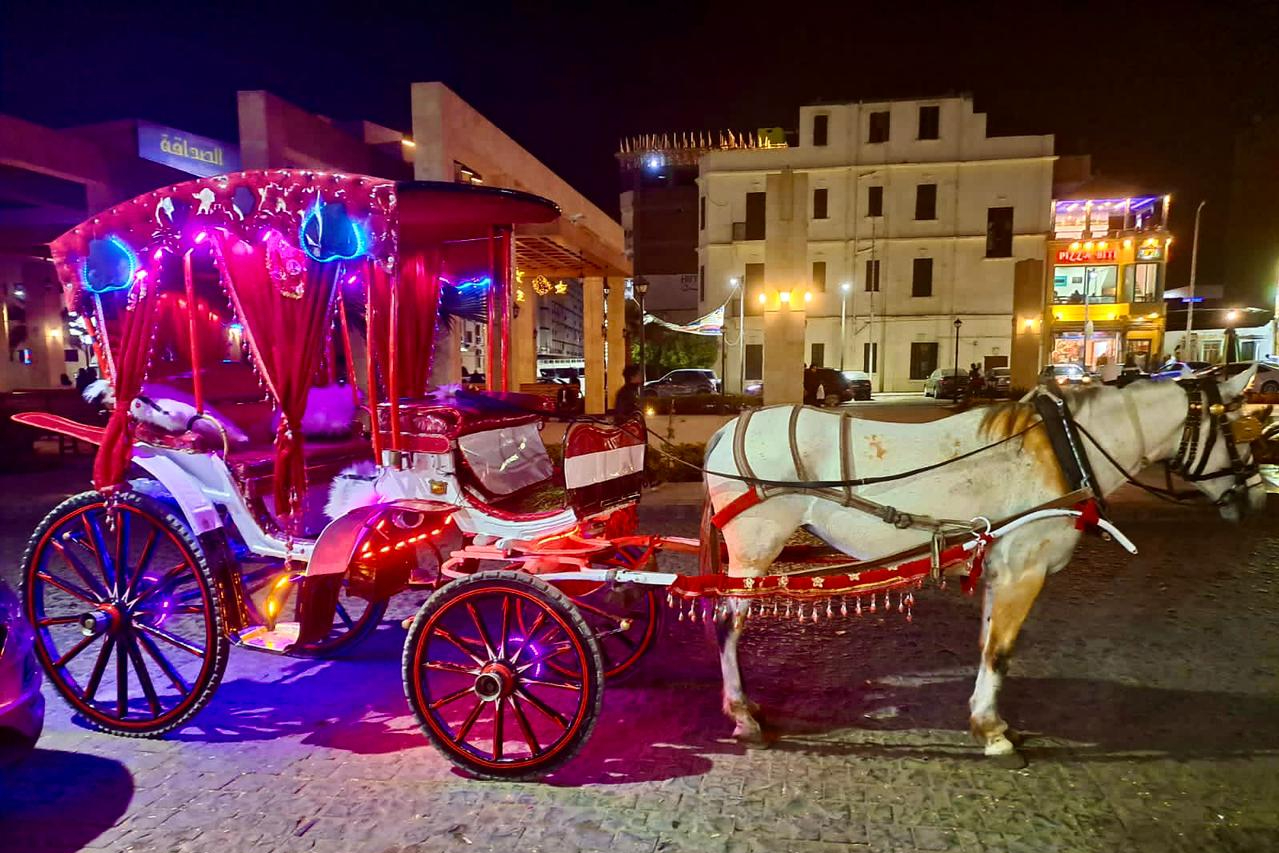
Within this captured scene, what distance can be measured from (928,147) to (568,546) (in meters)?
37.0

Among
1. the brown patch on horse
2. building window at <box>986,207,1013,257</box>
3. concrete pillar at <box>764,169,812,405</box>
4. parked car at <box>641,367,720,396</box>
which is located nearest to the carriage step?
the brown patch on horse

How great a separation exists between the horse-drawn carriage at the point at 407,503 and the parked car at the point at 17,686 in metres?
0.55

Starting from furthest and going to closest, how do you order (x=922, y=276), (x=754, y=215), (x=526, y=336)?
(x=754, y=215) < (x=922, y=276) < (x=526, y=336)

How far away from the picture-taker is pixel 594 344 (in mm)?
19000

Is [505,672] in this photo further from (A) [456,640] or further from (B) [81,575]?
(B) [81,575]

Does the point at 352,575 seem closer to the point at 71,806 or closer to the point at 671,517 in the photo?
the point at 71,806

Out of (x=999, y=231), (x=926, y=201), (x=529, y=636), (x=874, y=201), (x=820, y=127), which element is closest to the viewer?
(x=529, y=636)

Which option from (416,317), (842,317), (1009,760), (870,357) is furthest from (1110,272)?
(416,317)

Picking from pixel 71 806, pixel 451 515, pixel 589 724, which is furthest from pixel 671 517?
pixel 71 806

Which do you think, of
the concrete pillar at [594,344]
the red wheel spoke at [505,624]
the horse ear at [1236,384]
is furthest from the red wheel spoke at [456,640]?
the concrete pillar at [594,344]

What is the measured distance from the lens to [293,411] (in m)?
3.69

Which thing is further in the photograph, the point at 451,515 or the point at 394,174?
the point at 394,174

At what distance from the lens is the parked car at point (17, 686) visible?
282 cm

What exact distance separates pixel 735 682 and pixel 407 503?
185cm
